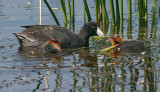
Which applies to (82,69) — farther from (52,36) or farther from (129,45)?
(52,36)

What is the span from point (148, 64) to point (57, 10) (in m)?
6.48

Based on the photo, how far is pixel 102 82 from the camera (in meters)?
6.07

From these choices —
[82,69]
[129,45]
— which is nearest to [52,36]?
[129,45]

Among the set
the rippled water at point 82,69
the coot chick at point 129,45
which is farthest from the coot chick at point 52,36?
the coot chick at point 129,45

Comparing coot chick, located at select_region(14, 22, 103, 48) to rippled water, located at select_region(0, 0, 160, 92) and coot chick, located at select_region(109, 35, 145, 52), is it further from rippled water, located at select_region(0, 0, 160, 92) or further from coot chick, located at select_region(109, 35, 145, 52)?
coot chick, located at select_region(109, 35, 145, 52)

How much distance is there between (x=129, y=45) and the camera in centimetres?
866

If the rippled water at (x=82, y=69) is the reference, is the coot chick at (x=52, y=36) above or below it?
above

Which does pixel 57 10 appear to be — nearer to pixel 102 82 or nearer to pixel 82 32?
pixel 82 32

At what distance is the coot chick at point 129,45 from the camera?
8.59 metres

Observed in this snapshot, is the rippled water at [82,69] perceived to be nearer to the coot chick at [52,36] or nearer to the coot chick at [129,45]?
the coot chick at [129,45]

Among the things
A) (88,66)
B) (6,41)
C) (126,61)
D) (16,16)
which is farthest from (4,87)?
(16,16)

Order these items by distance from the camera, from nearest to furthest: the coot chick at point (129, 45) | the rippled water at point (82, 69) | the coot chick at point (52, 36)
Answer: the rippled water at point (82, 69), the coot chick at point (129, 45), the coot chick at point (52, 36)

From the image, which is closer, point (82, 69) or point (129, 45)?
point (82, 69)

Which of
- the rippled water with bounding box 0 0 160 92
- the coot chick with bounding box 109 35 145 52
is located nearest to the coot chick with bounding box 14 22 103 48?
the rippled water with bounding box 0 0 160 92
